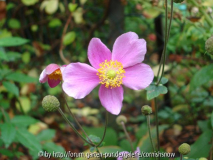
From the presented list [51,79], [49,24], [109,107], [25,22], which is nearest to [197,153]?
[109,107]

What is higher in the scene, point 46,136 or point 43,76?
point 43,76

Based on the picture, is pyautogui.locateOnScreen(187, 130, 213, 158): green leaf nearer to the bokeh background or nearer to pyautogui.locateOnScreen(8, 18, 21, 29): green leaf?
the bokeh background

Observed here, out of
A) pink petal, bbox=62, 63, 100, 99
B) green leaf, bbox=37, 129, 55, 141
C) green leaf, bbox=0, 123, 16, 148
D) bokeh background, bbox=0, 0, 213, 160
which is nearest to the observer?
pink petal, bbox=62, 63, 100, 99

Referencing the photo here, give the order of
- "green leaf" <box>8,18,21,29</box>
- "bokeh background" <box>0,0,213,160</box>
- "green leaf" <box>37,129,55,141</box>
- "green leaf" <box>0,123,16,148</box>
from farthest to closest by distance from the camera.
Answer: "green leaf" <box>8,18,21,29</box>, "green leaf" <box>37,129,55,141</box>, "bokeh background" <box>0,0,213,160</box>, "green leaf" <box>0,123,16,148</box>

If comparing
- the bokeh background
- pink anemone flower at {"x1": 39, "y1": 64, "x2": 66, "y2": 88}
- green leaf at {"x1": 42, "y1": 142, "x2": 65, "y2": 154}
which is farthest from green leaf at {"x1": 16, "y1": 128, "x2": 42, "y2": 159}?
pink anemone flower at {"x1": 39, "y1": 64, "x2": 66, "y2": 88}

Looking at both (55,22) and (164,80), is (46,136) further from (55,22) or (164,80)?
(55,22)

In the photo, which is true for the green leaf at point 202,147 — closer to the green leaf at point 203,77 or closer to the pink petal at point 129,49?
the green leaf at point 203,77

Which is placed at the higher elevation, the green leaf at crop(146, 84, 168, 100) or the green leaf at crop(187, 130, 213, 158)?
the green leaf at crop(146, 84, 168, 100)

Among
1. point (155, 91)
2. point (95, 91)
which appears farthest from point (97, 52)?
point (95, 91)
